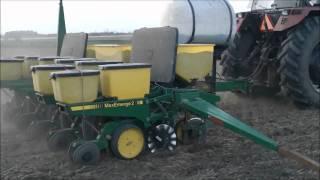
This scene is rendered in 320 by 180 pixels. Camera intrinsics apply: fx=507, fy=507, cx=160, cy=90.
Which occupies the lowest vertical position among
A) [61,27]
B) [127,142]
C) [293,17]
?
[127,142]

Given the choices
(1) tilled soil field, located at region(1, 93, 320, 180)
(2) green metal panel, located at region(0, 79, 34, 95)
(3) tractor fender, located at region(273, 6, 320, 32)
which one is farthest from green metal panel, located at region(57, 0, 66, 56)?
(3) tractor fender, located at region(273, 6, 320, 32)

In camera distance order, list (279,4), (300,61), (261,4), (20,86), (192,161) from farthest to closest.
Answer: (261,4) < (279,4) < (300,61) < (20,86) < (192,161)

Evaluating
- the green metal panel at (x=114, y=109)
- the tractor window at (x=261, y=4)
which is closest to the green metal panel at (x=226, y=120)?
the green metal panel at (x=114, y=109)

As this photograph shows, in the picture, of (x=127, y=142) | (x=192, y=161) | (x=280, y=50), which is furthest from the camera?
(x=280, y=50)

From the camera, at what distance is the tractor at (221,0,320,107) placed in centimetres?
689

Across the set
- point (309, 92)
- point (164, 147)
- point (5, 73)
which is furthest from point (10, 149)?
point (309, 92)

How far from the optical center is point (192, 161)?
4551mm

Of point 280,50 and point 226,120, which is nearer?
point 226,120

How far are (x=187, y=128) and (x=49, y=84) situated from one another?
1450 millimetres

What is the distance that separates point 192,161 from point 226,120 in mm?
478

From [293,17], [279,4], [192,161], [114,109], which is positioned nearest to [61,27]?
[279,4]

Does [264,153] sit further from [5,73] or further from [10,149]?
[5,73]

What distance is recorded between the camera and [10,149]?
526cm

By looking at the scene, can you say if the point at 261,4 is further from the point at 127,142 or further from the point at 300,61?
the point at 127,142
